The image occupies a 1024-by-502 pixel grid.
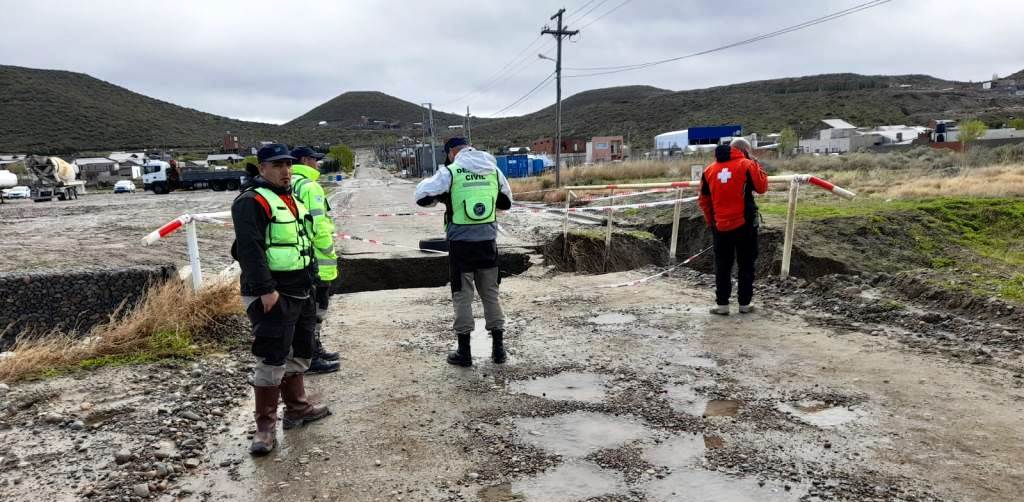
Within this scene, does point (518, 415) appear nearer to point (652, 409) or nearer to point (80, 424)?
point (652, 409)

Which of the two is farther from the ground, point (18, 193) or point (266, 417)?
point (266, 417)

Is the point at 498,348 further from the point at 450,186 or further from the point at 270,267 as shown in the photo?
the point at 270,267

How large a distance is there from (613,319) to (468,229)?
2.07 m

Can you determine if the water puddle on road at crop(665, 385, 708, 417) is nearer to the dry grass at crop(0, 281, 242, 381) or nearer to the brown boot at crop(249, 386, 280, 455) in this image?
the brown boot at crop(249, 386, 280, 455)

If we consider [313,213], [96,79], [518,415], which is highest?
[96,79]

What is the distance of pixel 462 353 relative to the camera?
16.7ft

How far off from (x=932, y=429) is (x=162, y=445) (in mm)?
4228

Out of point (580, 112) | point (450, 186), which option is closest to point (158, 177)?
point (450, 186)

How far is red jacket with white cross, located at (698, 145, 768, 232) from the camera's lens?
632 cm

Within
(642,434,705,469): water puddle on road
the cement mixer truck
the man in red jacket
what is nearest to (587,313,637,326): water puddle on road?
the man in red jacket

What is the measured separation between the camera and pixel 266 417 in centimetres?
366

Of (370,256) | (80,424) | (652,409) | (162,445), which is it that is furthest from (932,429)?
(370,256)

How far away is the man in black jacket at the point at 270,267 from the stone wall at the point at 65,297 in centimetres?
353

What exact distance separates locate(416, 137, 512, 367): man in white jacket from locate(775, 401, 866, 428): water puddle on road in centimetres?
214
